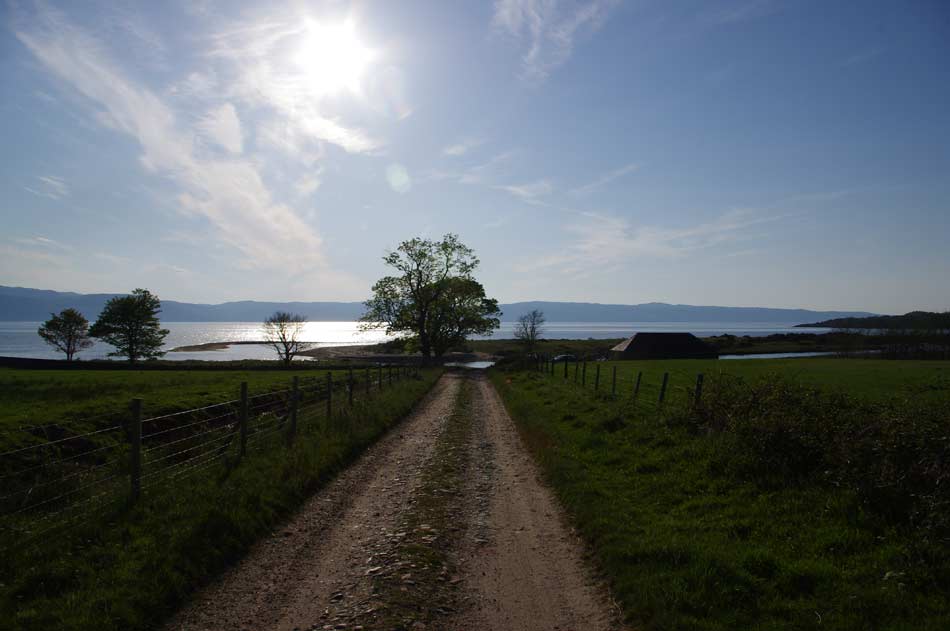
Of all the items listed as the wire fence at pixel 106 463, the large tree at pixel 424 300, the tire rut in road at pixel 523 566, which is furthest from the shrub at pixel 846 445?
the large tree at pixel 424 300

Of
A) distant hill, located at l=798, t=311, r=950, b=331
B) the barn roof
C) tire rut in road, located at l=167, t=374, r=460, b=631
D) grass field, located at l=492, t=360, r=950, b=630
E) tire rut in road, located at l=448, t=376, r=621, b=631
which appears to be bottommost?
tire rut in road, located at l=448, t=376, r=621, b=631

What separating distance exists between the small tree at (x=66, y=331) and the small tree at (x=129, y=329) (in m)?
11.8

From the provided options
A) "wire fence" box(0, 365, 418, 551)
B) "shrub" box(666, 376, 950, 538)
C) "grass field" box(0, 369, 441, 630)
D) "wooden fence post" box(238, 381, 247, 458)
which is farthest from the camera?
"wooden fence post" box(238, 381, 247, 458)

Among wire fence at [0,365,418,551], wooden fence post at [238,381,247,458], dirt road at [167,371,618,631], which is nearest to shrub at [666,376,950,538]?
dirt road at [167,371,618,631]

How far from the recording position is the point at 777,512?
7.61m

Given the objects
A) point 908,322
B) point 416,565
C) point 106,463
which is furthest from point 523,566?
point 908,322

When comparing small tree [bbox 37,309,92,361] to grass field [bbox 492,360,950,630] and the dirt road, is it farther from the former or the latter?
grass field [bbox 492,360,950,630]

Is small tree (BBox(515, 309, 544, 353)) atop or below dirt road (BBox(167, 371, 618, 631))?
atop

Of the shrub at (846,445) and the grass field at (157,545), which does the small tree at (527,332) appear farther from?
the grass field at (157,545)

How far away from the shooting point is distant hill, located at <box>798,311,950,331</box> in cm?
8454

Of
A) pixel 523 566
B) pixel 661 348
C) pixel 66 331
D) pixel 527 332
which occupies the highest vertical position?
pixel 66 331

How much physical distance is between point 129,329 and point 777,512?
76.5 metres

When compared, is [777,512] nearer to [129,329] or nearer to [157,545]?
[157,545]

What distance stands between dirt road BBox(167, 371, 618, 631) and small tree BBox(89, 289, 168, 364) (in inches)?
2707
